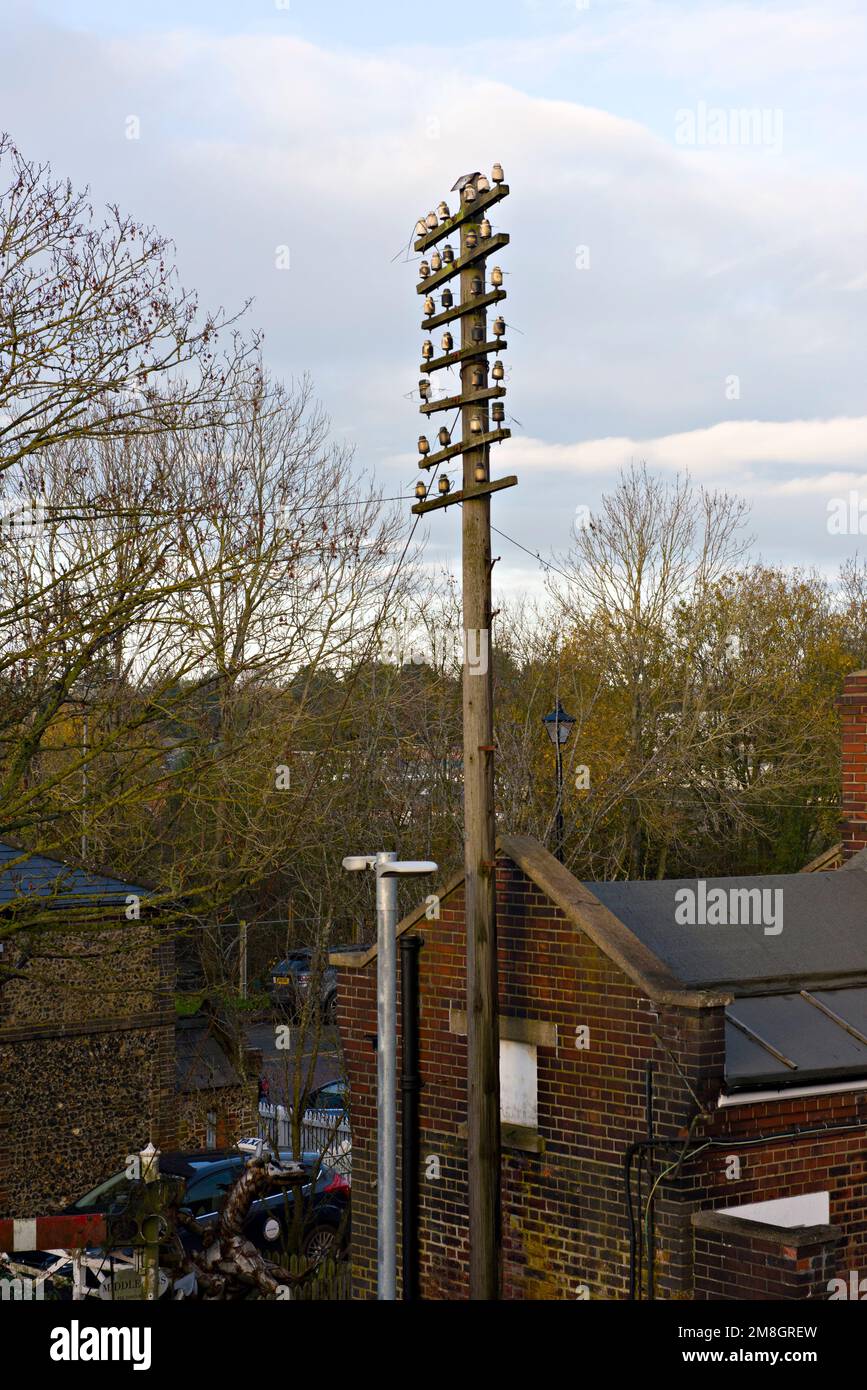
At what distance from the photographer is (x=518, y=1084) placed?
12.4 metres

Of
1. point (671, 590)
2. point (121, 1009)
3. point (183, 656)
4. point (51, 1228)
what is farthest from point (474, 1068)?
point (671, 590)

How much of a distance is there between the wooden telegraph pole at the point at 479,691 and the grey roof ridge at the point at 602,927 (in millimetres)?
1246

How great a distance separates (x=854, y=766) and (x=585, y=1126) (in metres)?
6.45

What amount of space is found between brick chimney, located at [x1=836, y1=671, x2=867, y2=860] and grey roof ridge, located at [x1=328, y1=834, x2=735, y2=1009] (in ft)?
15.3

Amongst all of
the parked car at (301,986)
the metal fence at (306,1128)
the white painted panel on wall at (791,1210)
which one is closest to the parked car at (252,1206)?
the metal fence at (306,1128)

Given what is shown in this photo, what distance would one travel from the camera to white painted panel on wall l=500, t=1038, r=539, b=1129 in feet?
40.3

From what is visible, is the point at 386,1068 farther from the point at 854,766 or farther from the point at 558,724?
the point at 558,724

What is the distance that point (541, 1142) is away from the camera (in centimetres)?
1205

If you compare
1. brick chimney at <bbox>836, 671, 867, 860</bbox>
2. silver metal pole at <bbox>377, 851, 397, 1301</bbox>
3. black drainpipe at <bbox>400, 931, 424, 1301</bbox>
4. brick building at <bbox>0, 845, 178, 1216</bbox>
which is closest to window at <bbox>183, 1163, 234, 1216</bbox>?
brick building at <bbox>0, 845, 178, 1216</bbox>

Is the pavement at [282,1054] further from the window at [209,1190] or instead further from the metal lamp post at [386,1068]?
the metal lamp post at [386,1068]

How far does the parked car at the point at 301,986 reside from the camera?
82.7 feet

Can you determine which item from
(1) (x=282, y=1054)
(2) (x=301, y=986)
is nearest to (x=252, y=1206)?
(2) (x=301, y=986)
